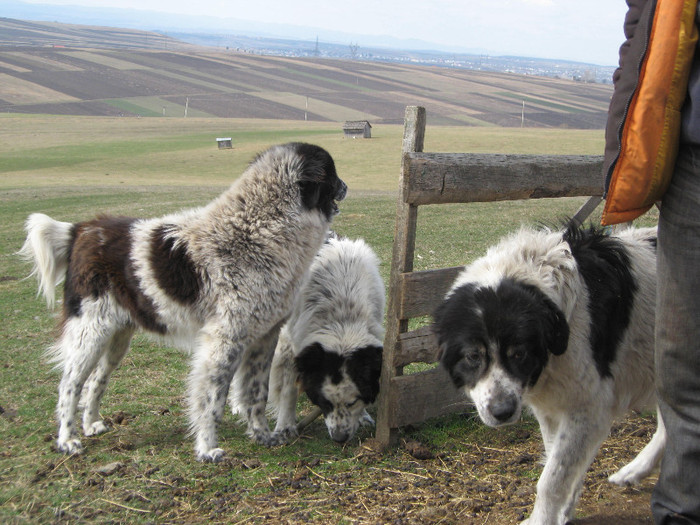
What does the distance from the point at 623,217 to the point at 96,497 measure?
3.42 m

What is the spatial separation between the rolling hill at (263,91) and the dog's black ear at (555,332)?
215ft

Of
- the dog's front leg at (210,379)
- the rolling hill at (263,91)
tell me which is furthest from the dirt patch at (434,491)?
the rolling hill at (263,91)

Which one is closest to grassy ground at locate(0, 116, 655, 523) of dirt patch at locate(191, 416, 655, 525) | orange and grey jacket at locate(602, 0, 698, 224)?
dirt patch at locate(191, 416, 655, 525)

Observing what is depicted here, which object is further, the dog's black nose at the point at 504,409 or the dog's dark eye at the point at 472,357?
the dog's dark eye at the point at 472,357

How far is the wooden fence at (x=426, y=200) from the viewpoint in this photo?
173 inches

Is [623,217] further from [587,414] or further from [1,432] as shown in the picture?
[1,432]

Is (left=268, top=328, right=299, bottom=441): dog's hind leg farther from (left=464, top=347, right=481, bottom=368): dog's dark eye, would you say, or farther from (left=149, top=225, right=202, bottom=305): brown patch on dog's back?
(left=464, top=347, right=481, bottom=368): dog's dark eye

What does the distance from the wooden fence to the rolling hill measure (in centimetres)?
6398

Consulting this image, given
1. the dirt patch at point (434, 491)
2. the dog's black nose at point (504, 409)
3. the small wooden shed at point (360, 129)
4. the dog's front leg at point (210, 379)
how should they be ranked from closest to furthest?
the dog's black nose at point (504, 409), the dirt patch at point (434, 491), the dog's front leg at point (210, 379), the small wooden shed at point (360, 129)

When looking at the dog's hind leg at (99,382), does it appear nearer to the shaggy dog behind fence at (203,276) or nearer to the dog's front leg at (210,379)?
the shaggy dog behind fence at (203,276)

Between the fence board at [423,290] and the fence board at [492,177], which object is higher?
the fence board at [492,177]

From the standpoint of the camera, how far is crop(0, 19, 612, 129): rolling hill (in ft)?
227

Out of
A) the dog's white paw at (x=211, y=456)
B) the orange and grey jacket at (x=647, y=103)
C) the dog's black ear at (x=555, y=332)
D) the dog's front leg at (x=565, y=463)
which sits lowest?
the dog's white paw at (x=211, y=456)

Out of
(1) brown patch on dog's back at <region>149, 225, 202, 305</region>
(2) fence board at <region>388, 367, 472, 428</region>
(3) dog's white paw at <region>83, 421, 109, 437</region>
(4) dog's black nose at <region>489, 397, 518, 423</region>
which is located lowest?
(3) dog's white paw at <region>83, 421, 109, 437</region>
